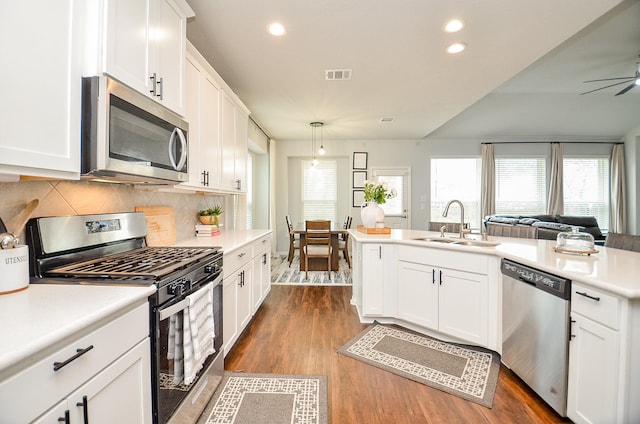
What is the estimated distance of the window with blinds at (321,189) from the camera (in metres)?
6.97

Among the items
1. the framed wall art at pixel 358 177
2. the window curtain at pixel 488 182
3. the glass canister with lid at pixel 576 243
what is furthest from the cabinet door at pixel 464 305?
the window curtain at pixel 488 182

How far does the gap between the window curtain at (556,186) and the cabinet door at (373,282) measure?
19.3 feet

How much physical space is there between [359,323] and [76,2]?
118 inches

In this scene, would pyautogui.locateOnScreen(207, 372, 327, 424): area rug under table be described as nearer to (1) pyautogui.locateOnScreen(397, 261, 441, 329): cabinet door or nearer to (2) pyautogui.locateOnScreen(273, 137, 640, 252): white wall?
(1) pyautogui.locateOnScreen(397, 261, 441, 329): cabinet door

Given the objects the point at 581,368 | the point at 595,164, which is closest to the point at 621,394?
the point at 581,368

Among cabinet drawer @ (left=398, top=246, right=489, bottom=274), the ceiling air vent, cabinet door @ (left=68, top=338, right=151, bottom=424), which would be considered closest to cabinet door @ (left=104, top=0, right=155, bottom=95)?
cabinet door @ (left=68, top=338, right=151, bottom=424)

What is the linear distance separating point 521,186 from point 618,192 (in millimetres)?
2117

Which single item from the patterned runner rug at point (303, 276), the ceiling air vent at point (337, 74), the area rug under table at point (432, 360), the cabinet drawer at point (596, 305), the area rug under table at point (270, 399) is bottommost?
the area rug under table at point (270, 399)

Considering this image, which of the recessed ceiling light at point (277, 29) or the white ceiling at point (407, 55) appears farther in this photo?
the recessed ceiling light at point (277, 29)

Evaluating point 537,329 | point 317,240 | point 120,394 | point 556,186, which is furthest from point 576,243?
point 556,186

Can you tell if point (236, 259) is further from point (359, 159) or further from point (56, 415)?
point (359, 159)

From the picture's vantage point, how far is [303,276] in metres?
4.78

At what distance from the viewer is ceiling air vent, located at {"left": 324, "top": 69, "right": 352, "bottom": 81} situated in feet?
10.2

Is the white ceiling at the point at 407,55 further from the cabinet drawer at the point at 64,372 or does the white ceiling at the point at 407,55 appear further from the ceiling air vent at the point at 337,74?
the cabinet drawer at the point at 64,372
